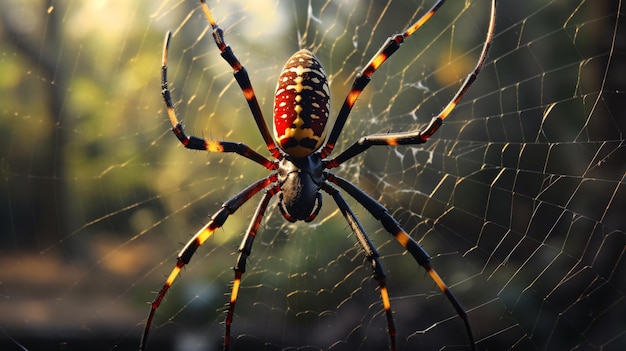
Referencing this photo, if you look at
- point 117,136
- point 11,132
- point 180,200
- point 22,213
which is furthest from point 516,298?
point 22,213

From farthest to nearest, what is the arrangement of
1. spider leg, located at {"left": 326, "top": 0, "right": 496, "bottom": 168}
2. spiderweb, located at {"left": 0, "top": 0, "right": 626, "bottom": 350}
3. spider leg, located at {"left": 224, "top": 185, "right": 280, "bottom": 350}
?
spiderweb, located at {"left": 0, "top": 0, "right": 626, "bottom": 350}, spider leg, located at {"left": 224, "top": 185, "right": 280, "bottom": 350}, spider leg, located at {"left": 326, "top": 0, "right": 496, "bottom": 168}

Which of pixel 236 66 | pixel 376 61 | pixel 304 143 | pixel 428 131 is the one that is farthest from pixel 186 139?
pixel 428 131

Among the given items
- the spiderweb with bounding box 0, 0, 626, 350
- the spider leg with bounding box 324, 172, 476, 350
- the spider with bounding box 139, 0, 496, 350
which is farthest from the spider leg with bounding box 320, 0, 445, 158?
the spiderweb with bounding box 0, 0, 626, 350

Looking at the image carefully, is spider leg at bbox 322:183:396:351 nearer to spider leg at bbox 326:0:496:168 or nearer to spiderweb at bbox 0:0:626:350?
spider leg at bbox 326:0:496:168

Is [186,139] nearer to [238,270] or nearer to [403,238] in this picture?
[238,270]

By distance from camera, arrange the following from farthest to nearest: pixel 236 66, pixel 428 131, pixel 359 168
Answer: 1. pixel 359 168
2. pixel 236 66
3. pixel 428 131

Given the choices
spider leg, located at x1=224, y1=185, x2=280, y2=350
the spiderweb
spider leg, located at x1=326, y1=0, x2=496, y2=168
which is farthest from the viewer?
the spiderweb

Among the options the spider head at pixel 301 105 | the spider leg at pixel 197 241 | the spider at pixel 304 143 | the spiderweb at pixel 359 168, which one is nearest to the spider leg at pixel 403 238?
the spider at pixel 304 143

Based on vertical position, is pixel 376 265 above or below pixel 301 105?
below
